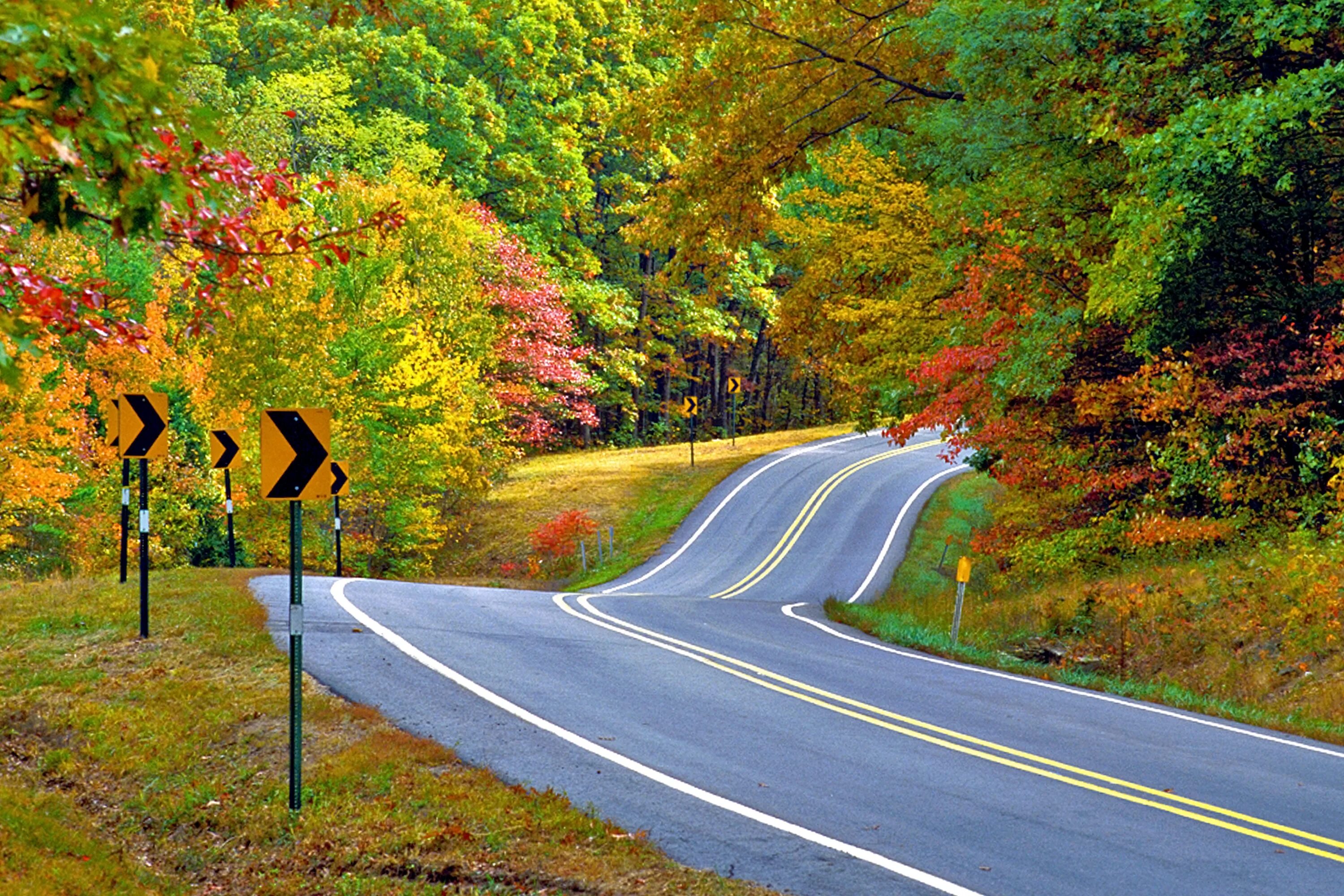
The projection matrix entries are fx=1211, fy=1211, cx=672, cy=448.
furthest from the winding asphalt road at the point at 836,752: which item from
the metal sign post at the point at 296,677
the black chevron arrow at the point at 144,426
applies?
the black chevron arrow at the point at 144,426

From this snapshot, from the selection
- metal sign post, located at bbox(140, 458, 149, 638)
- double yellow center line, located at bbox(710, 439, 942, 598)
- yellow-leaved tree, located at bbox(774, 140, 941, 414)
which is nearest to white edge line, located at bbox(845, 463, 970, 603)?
double yellow center line, located at bbox(710, 439, 942, 598)

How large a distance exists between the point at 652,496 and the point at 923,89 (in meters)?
19.6

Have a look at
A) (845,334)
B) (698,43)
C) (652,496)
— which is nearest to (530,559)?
A: (652,496)

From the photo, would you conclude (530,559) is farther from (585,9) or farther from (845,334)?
(585,9)

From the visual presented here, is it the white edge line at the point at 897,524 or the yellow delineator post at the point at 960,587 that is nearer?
the yellow delineator post at the point at 960,587

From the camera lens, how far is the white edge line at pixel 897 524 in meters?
29.4

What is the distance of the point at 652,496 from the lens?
39969 mm

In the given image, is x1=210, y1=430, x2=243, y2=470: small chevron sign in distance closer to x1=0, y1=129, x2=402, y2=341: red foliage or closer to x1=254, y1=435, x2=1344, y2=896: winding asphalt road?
x1=254, y1=435, x2=1344, y2=896: winding asphalt road

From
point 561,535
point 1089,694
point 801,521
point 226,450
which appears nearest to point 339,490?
point 226,450

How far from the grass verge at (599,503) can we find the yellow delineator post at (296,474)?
64.1ft

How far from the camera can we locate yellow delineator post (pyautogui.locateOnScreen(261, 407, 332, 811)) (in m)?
8.36

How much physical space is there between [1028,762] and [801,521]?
88.6ft

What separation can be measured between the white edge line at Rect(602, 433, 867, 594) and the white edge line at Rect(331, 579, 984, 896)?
42.8 feet

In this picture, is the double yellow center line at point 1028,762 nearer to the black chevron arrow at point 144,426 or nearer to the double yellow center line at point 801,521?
the black chevron arrow at point 144,426
